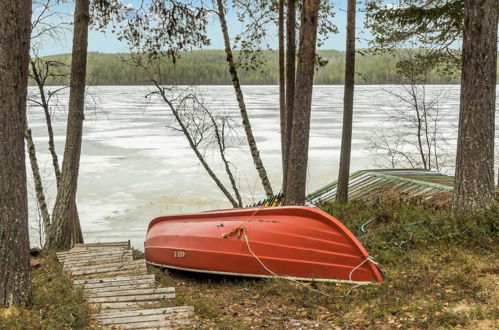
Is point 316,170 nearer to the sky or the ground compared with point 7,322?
nearer to the ground

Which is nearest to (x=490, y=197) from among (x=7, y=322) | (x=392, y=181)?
(x=7, y=322)

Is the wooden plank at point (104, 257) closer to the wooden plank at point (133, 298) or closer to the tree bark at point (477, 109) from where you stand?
the wooden plank at point (133, 298)

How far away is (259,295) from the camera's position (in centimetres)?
624

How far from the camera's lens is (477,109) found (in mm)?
6777

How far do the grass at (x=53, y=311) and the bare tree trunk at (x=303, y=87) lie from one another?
4322 mm

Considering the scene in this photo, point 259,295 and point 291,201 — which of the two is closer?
point 259,295

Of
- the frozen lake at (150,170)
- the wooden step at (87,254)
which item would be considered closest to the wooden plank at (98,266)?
the wooden step at (87,254)

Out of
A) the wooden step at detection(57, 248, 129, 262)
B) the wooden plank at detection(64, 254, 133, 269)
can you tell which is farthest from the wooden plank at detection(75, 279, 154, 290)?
the wooden step at detection(57, 248, 129, 262)

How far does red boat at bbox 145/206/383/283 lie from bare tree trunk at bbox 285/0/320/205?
5.51 feet

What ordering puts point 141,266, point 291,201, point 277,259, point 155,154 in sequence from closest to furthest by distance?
point 277,259 → point 141,266 → point 291,201 → point 155,154

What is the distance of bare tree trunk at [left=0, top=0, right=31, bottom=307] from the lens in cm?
480

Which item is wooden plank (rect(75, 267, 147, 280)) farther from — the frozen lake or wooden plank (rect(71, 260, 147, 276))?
the frozen lake

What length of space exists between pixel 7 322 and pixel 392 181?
11.7m

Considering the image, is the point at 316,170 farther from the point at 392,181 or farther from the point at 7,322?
the point at 7,322
